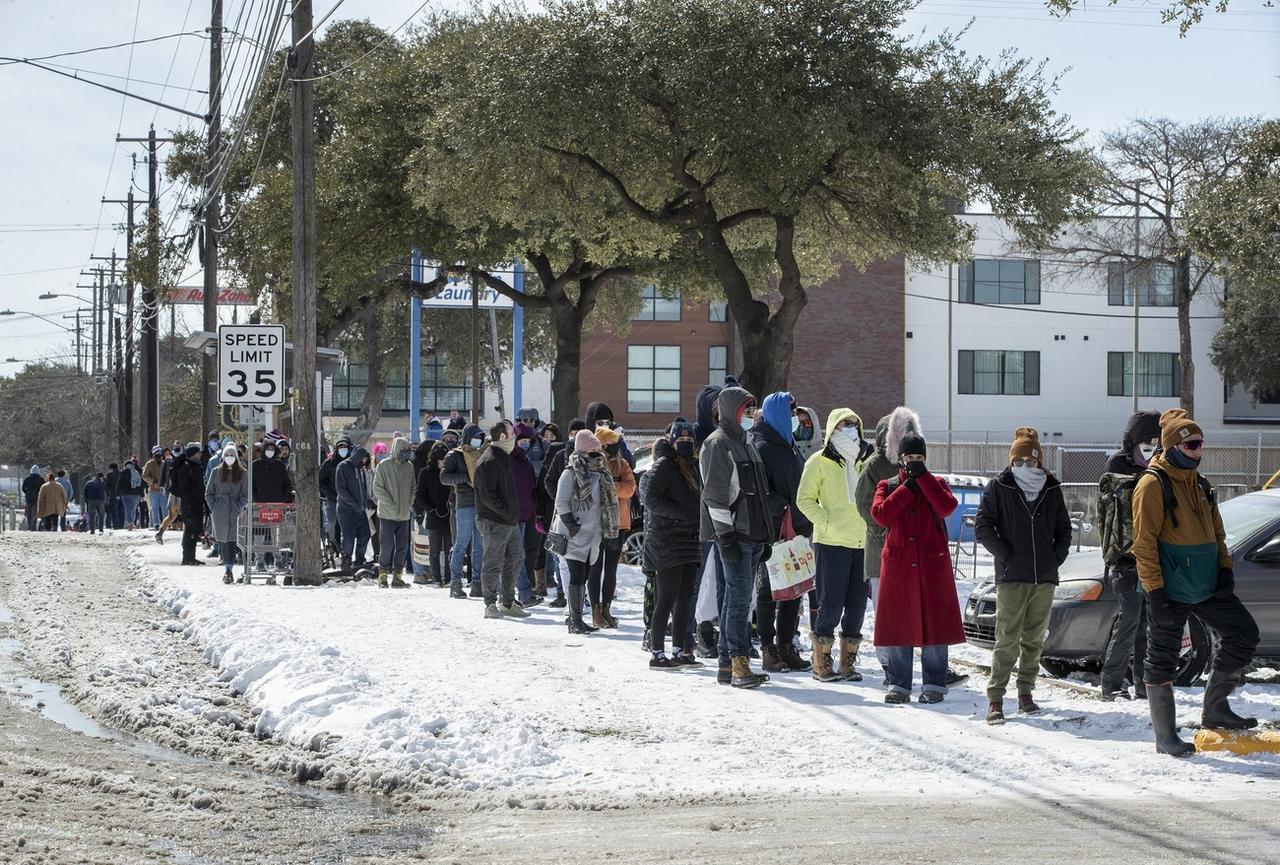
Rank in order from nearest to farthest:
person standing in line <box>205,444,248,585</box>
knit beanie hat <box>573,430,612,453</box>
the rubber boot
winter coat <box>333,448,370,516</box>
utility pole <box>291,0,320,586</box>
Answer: the rubber boot, knit beanie hat <box>573,430,612,453</box>, utility pole <box>291,0,320,586</box>, winter coat <box>333,448,370,516</box>, person standing in line <box>205,444,248,585</box>

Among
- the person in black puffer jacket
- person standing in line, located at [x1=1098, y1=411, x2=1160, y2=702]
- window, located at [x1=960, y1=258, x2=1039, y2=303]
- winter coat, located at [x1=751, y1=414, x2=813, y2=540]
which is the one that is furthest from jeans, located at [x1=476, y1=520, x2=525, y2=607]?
window, located at [x1=960, y1=258, x2=1039, y2=303]

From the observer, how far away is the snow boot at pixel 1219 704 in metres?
8.96

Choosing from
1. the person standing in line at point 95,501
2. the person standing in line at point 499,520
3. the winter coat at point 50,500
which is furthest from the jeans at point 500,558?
the winter coat at point 50,500

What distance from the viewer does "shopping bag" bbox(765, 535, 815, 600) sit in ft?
36.8

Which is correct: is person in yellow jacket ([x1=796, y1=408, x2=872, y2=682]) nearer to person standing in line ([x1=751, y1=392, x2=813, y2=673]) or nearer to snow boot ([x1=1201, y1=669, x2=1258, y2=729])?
person standing in line ([x1=751, y1=392, x2=813, y2=673])

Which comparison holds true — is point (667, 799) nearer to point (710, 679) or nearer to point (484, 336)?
point (710, 679)

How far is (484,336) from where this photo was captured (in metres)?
59.9

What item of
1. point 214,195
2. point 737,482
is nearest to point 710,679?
point 737,482

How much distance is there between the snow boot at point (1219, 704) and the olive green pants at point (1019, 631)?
117 centimetres

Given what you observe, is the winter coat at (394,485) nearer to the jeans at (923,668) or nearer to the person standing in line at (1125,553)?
the jeans at (923,668)

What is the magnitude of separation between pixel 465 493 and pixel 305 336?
4.92m

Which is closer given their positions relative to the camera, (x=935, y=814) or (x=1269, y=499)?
(x=935, y=814)

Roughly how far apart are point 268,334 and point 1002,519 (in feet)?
41.4

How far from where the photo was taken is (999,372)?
63.8 metres
